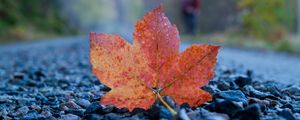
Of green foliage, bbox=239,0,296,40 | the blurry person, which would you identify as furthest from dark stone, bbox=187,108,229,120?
the blurry person

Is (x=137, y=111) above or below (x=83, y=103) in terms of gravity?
below

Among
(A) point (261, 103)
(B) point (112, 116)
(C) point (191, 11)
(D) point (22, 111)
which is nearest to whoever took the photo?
(B) point (112, 116)

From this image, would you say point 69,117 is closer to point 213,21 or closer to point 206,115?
point 206,115

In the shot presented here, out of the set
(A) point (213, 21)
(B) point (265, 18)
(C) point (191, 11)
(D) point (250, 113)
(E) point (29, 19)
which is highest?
(E) point (29, 19)

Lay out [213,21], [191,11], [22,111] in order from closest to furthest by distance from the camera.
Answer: [22,111] < [191,11] < [213,21]

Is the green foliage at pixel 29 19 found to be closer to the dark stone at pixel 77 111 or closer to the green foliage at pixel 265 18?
the green foliage at pixel 265 18

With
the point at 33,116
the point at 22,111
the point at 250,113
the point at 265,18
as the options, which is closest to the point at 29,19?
the point at 265,18

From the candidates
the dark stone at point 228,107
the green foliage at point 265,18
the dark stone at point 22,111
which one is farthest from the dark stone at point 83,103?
the green foliage at point 265,18
